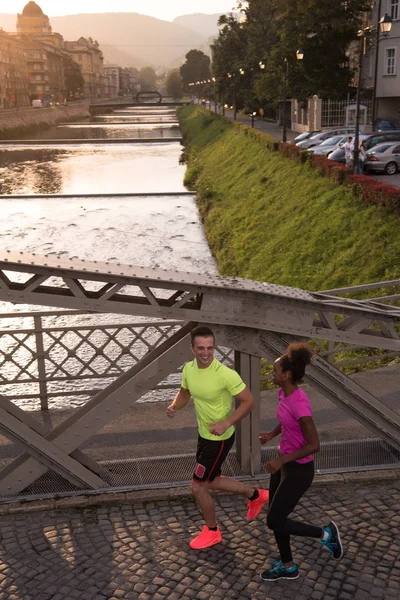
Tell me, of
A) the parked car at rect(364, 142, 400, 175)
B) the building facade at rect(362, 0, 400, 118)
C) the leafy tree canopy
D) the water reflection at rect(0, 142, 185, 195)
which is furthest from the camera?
the building facade at rect(362, 0, 400, 118)

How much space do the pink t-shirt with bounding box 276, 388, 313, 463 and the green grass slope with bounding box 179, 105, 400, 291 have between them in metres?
9.51

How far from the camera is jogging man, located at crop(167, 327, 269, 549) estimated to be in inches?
211

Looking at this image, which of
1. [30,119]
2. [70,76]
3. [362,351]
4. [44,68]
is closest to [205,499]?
[362,351]

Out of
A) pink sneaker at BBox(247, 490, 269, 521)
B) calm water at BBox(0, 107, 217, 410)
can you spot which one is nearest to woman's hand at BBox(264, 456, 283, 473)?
pink sneaker at BBox(247, 490, 269, 521)

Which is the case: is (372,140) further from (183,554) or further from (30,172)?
(30,172)

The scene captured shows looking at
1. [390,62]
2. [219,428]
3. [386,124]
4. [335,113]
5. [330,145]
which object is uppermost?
[390,62]

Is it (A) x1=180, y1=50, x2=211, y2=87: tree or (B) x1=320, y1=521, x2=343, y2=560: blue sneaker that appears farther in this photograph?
(A) x1=180, y1=50, x2=211, y2=87: tree

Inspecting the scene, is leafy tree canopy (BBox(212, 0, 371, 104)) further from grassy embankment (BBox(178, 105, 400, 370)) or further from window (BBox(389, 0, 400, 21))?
grassy embankment (BBox(178, 105, 400, 370))

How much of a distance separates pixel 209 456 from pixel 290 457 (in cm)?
78

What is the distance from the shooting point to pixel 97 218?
31047mm

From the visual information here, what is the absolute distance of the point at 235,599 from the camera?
201 inches

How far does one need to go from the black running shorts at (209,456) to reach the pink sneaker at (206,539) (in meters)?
0.56

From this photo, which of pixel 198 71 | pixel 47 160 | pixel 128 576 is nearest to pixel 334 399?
pixel 128 576

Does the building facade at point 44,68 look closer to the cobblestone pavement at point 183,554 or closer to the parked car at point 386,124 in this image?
the parked car at point 386,124
